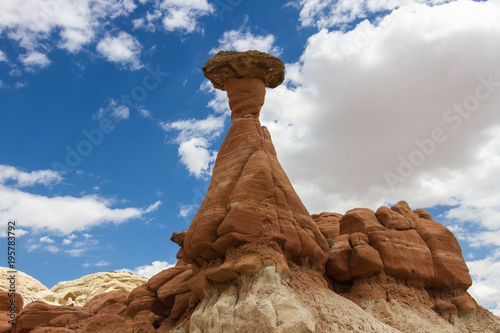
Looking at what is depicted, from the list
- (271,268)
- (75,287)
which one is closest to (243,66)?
(271,268)

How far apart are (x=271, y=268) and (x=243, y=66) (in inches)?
514

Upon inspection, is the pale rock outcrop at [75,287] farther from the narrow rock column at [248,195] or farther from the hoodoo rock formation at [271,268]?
the narrow rock column at [248,195]

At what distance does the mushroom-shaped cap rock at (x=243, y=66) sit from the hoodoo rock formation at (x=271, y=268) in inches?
2.9

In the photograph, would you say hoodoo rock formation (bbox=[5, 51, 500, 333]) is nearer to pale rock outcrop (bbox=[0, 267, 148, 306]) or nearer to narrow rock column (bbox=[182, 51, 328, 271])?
narrow rock column (bbox=[182, 51, 328, 271])

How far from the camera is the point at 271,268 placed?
16.3 metres

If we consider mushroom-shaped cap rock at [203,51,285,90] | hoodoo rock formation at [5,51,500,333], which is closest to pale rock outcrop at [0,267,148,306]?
hoodoo rock formation at [5,51,500,333]

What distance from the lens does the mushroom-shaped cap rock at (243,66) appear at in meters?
24.4

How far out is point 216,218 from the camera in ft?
62.8

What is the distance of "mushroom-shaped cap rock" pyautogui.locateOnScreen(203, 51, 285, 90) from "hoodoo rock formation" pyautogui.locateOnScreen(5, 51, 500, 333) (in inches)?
2.9

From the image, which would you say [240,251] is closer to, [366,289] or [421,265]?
[366,289]

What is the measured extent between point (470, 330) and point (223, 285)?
14298 mm

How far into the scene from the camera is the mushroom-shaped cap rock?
960 inches

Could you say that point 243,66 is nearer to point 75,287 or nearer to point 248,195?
point 248,195

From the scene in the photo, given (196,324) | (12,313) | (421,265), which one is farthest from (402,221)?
(12,313)
